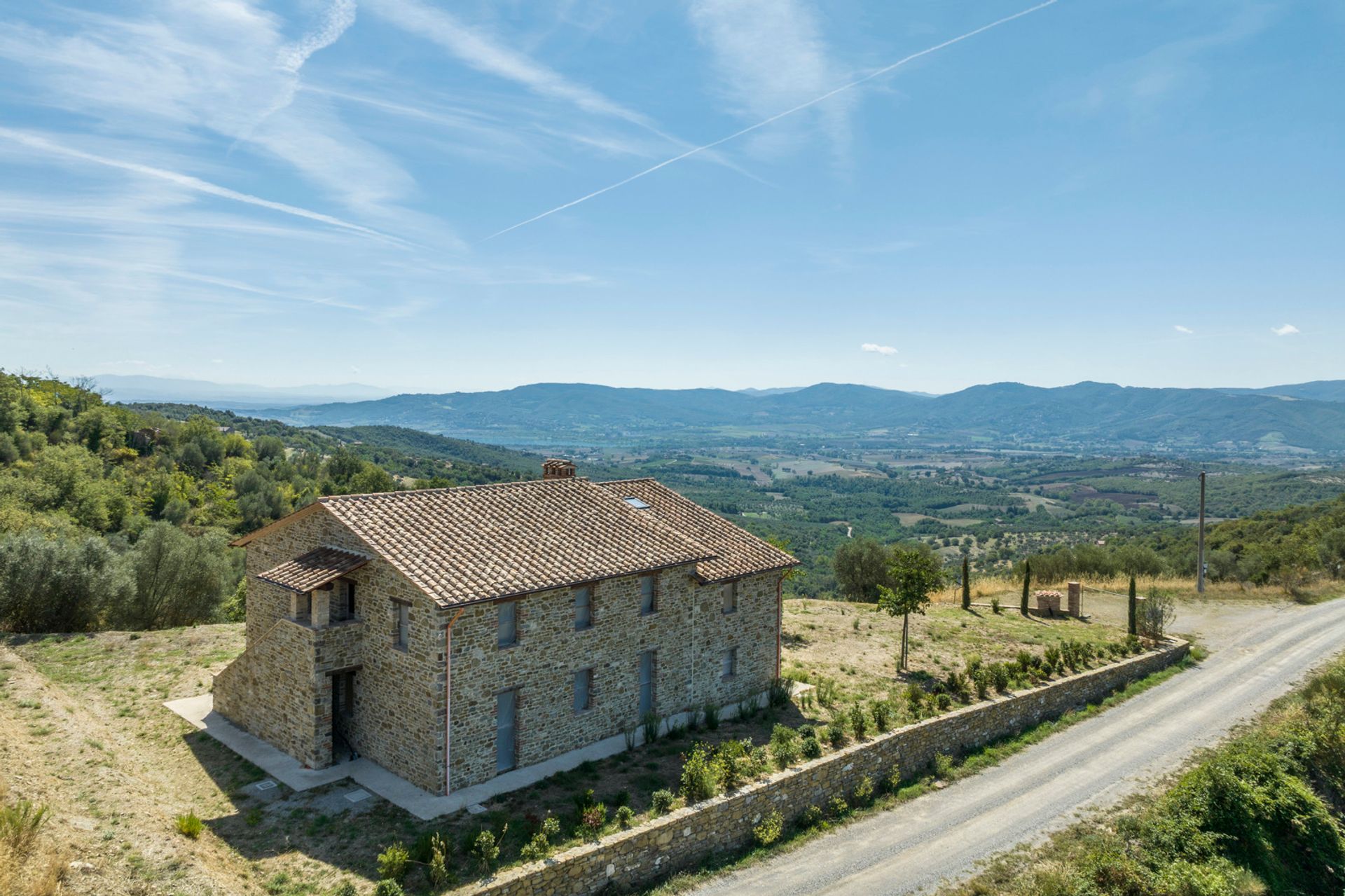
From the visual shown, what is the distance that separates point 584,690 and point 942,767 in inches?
427

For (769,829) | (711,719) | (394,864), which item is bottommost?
(769,829)

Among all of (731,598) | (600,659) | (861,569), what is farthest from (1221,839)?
(861,569)

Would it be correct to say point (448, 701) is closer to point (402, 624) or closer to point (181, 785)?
point (402, 624)

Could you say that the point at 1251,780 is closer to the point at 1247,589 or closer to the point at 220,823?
the point at 220,823

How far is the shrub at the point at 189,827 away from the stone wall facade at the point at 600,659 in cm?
517

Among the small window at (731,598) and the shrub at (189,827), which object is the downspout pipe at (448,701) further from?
the small window at (731,598)

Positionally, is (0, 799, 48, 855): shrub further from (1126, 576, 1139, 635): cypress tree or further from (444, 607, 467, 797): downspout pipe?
(1126, 576, 1139, 635): cypress tree

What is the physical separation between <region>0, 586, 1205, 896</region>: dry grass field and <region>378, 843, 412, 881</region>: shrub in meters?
0.40

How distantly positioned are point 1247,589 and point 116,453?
9435 cm

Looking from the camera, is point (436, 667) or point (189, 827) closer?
point (189, 827)

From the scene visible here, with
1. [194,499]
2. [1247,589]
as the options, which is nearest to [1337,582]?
[1247,589]

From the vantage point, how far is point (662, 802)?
16.0 meters

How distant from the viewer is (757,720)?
2289cm

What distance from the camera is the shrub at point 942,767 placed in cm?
2138
